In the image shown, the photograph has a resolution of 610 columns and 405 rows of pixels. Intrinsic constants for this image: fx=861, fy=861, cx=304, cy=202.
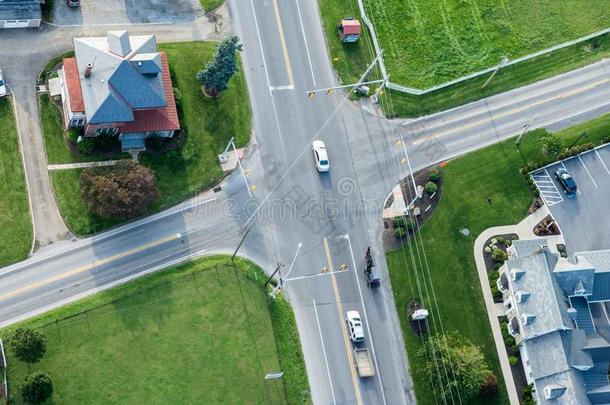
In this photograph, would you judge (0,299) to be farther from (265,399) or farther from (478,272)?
(478,272)

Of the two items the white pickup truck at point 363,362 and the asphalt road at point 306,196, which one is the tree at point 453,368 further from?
the white pickup truck at point 363,362

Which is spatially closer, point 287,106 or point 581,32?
point 287,106

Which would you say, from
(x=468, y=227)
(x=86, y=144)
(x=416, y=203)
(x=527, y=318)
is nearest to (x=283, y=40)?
(x=416, y=203)

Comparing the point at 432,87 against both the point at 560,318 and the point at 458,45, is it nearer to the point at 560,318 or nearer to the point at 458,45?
the point at 458,45

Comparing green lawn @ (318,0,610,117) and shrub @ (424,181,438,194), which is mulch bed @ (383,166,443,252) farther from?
green lawn @ (318,0,610,117)

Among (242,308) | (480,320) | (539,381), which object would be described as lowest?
(539,381)

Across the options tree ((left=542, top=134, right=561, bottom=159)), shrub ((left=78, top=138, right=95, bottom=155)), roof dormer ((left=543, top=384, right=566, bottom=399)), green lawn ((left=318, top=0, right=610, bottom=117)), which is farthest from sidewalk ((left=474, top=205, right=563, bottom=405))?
shrub ((left=78, top=138, right=95, bottom=155))

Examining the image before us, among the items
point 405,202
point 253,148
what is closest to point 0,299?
point 253,148
